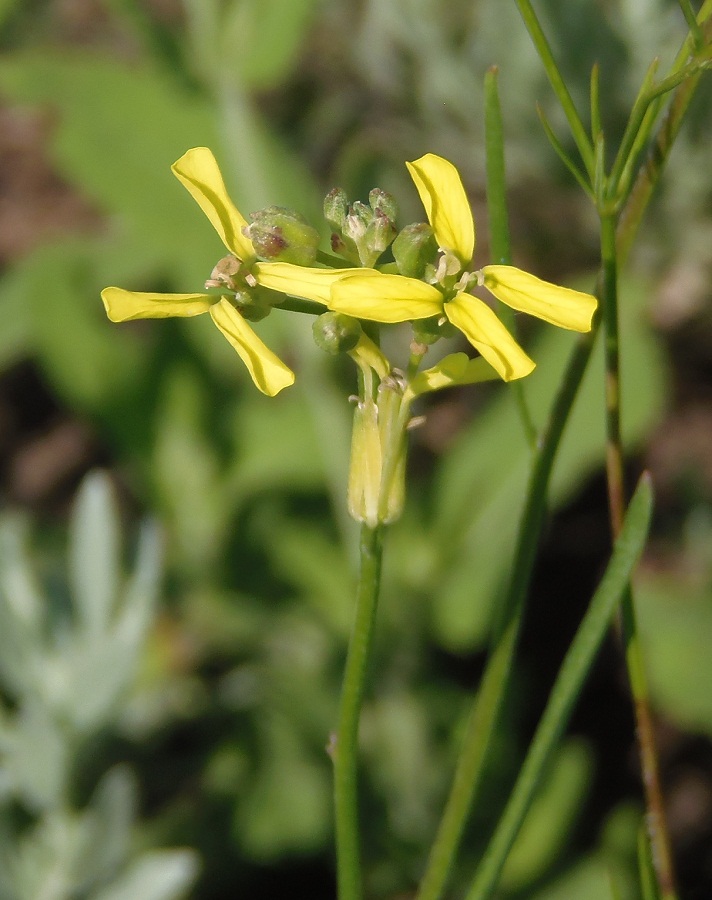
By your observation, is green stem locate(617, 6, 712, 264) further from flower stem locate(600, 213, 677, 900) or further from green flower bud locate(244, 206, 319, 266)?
green flower bud locate(244, 206, 319, 266)

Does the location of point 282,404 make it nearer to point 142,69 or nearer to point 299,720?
point 299,720

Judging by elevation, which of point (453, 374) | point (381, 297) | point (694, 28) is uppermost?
point (694, 28)

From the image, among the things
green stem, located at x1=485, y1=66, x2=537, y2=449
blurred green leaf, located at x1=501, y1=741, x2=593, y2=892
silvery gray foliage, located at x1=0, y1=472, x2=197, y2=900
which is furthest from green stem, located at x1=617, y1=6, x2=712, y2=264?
blurred green leaf, located at x1=501, y1=741, x2=593, y2=892

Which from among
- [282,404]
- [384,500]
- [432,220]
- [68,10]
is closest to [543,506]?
[384,500]

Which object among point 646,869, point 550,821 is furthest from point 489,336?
point 550,821

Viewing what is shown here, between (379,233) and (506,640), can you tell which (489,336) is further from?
(506,640)

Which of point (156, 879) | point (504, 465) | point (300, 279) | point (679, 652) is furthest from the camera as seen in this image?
point (504, 465)
